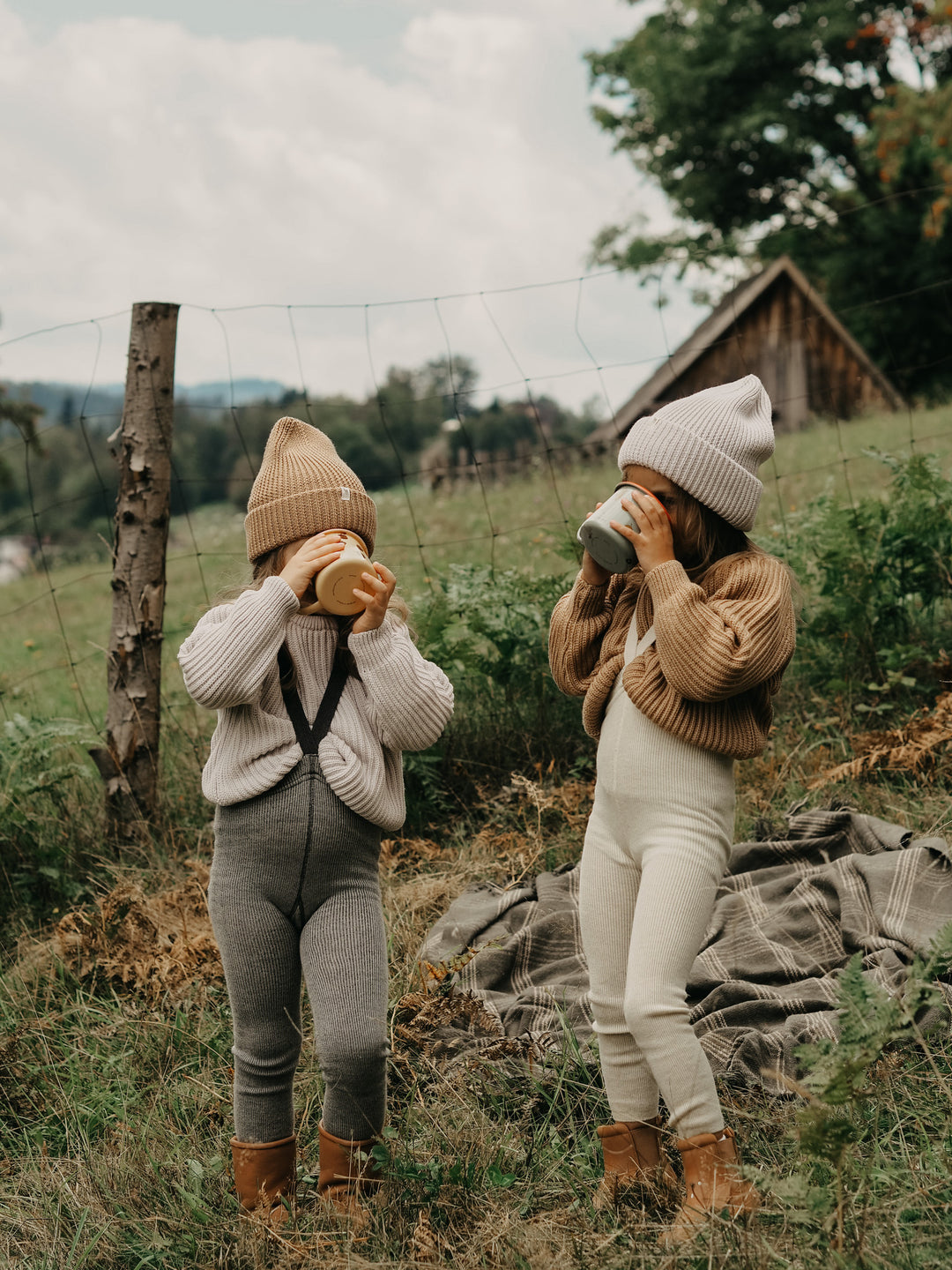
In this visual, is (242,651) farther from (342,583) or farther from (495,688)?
(495,688)

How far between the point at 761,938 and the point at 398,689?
63.5 inches

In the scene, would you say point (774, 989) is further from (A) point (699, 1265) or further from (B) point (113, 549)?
(B) point (113, 549)

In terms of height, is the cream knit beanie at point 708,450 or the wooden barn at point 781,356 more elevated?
the wooden barn at point 781,356

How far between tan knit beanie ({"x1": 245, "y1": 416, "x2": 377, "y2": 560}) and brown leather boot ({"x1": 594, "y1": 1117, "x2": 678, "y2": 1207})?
1361 millimetres

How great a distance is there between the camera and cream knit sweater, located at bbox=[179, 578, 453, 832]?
2.19m

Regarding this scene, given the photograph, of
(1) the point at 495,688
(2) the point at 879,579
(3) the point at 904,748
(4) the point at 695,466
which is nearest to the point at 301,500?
(4) the point at 695,466

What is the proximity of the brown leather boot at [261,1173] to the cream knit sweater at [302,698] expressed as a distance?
71 centimetres

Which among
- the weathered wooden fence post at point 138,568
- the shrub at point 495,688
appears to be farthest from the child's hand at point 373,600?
the weathered wooden fence post at point 138,568

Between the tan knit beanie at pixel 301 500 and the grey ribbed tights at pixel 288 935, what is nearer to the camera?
the grey ribbed tights at pixel 288 935

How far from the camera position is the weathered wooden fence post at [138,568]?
13.2 feet

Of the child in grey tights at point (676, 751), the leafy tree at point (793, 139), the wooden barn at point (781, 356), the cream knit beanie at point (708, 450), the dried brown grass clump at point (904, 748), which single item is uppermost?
the leafy tree at point (793, 139)

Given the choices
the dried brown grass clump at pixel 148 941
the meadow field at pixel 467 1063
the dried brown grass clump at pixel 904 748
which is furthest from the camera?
the dried brown grass clump at pixel 904 748

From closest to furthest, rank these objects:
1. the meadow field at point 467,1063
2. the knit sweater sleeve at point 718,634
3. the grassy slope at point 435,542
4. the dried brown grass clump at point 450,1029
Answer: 1. the meadow field at point 467,1063
2. the knit sweater sleeve at point 718,634
3. the dried brown grass clump at point 450,1029
4. the grassy slope at point 435,542

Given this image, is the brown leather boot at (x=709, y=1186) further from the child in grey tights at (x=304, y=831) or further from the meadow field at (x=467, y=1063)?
the child in grey tights at (x=304, y=831)
